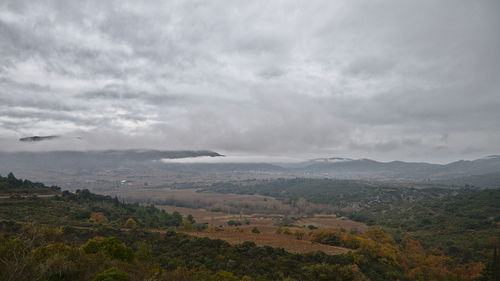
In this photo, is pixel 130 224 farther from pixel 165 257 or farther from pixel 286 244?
pixel 286 244

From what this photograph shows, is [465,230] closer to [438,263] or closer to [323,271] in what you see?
[438,263]

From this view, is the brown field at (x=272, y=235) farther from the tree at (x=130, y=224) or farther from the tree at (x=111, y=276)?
the tree at (x=111, y=276)

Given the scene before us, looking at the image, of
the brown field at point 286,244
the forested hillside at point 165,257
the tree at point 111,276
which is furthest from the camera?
the brown field at point 286,244

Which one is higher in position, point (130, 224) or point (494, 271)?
point (494, 271)

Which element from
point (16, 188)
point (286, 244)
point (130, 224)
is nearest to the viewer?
point (286, 244)

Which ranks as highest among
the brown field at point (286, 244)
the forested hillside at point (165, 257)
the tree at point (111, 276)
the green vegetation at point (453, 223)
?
the tree at point (111, 276)

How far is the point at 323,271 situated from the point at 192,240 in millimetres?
24547

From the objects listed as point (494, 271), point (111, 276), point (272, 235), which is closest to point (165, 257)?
point (111, 276)

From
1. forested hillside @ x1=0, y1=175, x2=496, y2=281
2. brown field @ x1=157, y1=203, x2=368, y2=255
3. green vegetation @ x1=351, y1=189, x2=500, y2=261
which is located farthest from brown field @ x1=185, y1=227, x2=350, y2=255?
green vegetation @ x1=351, y1=189, x2=500, y2=261

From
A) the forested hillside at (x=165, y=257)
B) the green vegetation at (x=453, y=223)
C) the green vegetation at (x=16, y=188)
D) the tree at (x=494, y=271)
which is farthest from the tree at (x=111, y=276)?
the green vegetation at (x=16, y=188)

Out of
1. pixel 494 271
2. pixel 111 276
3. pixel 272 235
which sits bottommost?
pixel 272 235

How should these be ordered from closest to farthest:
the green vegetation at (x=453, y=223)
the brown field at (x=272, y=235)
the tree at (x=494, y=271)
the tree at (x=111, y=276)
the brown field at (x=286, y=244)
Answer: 1. the tree at (x=111, y=276)
2. the tree at (x=494, y=271)
3. the brown field at (x=286, y=244)
4. the brown field at (x=272, y=235)
5. the green vegetation at (x=453, y=223)

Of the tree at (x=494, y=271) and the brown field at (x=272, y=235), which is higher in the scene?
the tree at (x=494, y=271)

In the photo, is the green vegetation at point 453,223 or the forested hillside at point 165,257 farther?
the green vegetation at point 453,223
